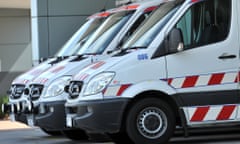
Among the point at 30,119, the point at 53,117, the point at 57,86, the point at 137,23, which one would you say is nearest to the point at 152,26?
the point at 137,23

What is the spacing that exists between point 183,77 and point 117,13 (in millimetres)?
3258

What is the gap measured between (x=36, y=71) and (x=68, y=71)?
5.08 feet

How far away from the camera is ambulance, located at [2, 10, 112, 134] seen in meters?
11.8

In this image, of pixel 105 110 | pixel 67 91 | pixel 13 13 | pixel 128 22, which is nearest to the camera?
pixel 105 110

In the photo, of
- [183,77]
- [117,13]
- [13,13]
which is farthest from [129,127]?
[13,13]

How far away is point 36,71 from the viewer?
Result: 12375mm

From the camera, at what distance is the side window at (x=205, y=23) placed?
953 cm

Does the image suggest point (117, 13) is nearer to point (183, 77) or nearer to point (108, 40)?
point (108, 40)

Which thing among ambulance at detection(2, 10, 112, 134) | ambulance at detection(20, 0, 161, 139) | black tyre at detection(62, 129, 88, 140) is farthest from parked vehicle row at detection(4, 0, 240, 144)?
ambulance at detection(2, 10, 112, 134)

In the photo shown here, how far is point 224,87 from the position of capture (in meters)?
9.52

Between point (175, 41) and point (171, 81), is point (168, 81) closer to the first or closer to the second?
point (171, 81)

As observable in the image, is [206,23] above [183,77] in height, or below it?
above

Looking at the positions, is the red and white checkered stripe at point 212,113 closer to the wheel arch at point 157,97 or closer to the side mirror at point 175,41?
the wheel arch at point 157,97

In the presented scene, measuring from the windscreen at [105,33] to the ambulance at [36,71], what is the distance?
1.48 ft
